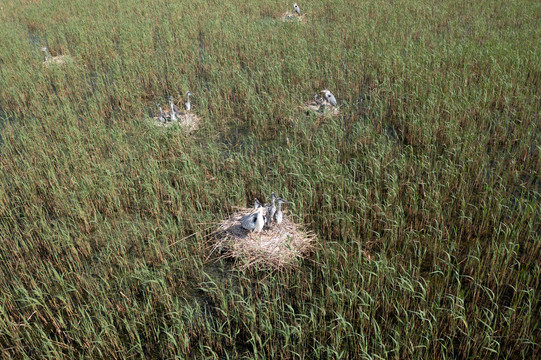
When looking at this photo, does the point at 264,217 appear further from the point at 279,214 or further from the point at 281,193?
the point at 281,193

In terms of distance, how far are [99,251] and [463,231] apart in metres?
4.81

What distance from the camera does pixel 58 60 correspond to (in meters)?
10.8

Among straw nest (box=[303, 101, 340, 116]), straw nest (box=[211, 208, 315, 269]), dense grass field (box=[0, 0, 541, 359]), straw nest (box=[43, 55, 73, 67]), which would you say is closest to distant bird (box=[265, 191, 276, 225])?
straw nest (box=[211, 208, 315, 269])

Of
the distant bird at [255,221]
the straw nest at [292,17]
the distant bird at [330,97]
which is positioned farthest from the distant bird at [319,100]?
the straw nest at [292,17]

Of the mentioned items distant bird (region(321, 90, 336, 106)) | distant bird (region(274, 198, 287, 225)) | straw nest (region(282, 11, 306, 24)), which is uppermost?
straw nest (region(282, 11, 306, 24))

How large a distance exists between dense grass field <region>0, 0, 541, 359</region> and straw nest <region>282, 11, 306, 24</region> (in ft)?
6.80

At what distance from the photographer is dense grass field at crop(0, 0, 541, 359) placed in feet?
11.9

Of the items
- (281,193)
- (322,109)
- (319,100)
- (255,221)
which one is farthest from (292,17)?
(255,221)

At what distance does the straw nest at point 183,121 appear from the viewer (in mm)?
7425

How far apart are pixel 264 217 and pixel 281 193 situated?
833 mm

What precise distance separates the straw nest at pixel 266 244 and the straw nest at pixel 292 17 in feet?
33.2

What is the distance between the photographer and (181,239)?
4.84 metres

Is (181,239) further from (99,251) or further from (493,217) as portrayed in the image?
(493,217)

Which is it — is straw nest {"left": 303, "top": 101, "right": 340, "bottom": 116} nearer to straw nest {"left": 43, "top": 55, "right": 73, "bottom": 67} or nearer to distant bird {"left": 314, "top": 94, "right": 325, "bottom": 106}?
distant bird {"left": 314, "top": 94, "right": 325, "bottom": 106}
